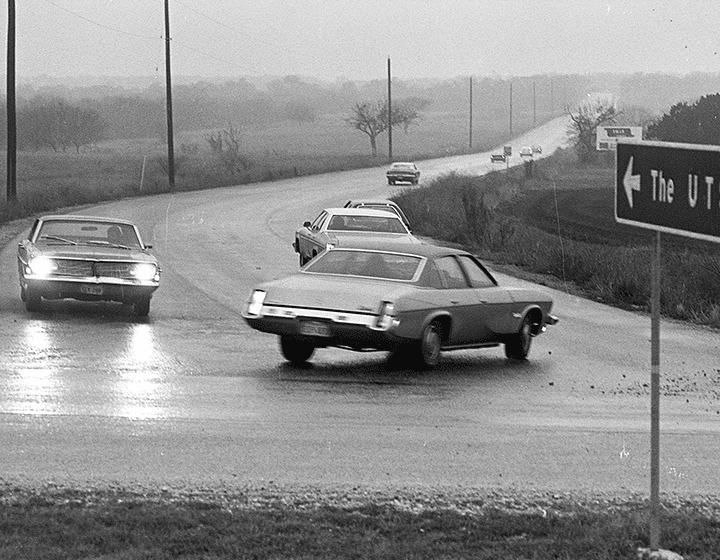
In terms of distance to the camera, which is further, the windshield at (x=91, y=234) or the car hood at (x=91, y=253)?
the windshield at (x=91, y=234)

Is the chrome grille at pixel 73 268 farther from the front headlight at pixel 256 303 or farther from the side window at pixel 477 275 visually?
the side window at pixel 477 275

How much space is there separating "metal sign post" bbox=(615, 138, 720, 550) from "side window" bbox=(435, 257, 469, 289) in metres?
8.24

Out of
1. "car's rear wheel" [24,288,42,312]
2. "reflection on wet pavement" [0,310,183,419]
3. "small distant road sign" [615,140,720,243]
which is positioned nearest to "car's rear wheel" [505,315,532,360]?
"reflection on wet pavement" [0,310,183,419]

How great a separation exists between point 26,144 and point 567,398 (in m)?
141

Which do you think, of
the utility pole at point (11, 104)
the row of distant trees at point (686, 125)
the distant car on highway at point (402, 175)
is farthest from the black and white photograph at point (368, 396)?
the row of distant trees at point (686, 125)

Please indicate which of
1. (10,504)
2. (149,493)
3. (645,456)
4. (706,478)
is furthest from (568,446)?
(10,504)

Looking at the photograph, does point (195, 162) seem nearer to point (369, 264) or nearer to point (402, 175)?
point (402, 175)

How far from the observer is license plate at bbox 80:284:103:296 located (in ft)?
61.5

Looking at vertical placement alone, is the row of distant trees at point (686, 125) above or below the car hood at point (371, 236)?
above

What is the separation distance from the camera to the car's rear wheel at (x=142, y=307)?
63.1 feet

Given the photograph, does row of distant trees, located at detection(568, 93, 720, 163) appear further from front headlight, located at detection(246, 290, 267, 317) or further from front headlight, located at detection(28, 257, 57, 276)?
front headlight, located at detection(246, 290, 267, 317)

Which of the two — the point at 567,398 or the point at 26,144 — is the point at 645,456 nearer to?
the point at 567,398

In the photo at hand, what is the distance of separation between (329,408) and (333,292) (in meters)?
2.59

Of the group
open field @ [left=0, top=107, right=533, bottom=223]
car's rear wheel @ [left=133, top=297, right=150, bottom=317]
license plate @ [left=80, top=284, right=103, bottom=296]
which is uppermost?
license plate @ [left=80, top=284, right=103, bottom=296]
